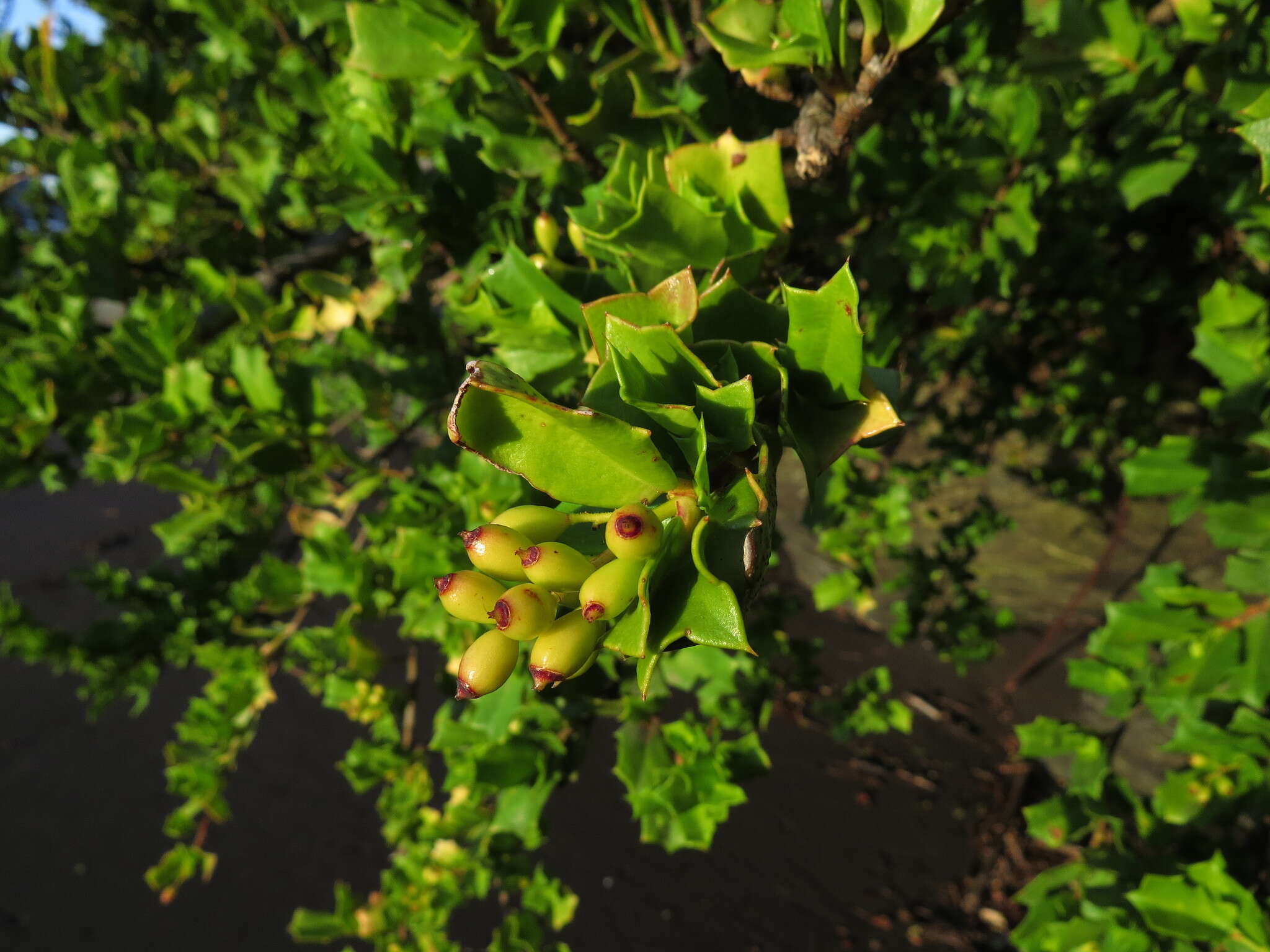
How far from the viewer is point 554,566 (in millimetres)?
344

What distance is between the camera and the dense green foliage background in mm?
→ 664

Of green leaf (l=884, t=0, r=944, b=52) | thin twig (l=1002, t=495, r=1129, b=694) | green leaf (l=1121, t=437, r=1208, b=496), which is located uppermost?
green leaf (l=884, t=0, r=944, b=52)

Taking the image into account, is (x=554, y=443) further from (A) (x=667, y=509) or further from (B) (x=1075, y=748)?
(B) (x=1075, y=748)

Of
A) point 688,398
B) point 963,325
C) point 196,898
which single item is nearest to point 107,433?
point 688,398

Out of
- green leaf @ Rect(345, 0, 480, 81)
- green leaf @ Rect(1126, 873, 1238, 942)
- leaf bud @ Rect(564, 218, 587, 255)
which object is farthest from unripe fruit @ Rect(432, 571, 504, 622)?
green leaf @ Rect(1126, 873, 1238, 942)

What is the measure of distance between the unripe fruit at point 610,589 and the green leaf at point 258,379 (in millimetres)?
808

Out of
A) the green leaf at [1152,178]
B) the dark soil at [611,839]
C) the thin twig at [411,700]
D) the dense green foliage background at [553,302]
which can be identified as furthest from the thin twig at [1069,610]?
the thin twig at [411,700]

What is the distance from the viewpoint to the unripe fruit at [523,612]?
0.33 m

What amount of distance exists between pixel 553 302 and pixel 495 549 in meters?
0.33

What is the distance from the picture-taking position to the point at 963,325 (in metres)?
1.94

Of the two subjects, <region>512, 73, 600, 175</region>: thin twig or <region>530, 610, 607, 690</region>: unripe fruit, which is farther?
<region>512, 73, 600, 175</region>: thin twig

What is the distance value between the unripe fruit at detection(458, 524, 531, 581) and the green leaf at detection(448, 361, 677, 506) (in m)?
0.04

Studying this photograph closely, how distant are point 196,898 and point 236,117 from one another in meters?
3.05

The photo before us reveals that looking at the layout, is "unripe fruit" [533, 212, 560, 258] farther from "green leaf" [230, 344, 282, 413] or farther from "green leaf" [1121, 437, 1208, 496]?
"green leaf" [1121, 437, 1208, 496]
